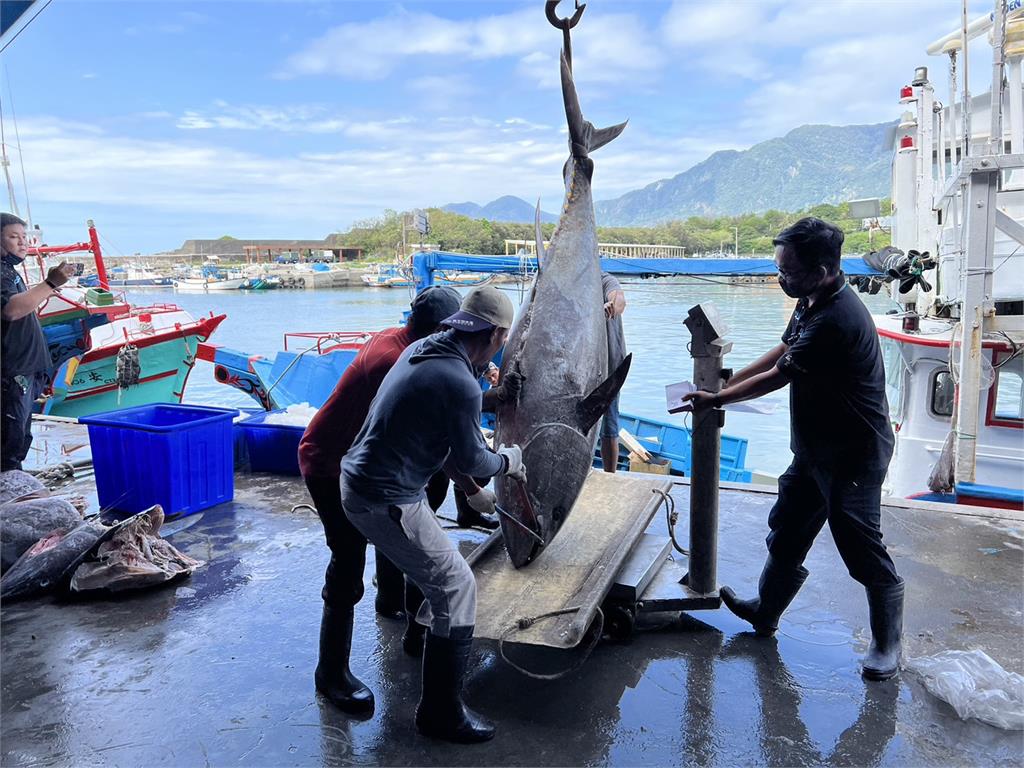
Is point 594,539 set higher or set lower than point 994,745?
higher

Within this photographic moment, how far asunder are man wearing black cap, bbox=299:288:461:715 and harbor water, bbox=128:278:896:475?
157 inches

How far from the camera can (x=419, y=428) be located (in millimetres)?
2225

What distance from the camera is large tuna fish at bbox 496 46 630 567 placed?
3.09 meters

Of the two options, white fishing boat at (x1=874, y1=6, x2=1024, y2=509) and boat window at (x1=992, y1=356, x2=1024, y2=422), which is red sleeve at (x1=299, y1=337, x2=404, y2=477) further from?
boat window at (x1=992, y1=356, x2=1024, y2=422)

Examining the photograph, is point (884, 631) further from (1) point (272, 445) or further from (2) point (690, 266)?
(2) point (690, 266)

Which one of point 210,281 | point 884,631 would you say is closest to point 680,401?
point 884,631

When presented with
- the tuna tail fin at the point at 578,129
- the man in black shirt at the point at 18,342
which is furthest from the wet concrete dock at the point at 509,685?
the tuna tail fin at the point at 578,129

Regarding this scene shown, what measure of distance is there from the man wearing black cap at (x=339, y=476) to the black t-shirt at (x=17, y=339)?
271cm

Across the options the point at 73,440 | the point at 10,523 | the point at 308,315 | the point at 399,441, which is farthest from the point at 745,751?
the point at 308,315

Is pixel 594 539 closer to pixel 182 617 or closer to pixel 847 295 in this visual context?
pixel 847 295

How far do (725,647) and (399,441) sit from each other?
174 cm

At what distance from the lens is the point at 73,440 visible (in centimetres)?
664

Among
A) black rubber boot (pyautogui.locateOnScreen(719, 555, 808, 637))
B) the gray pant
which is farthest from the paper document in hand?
the gray pant

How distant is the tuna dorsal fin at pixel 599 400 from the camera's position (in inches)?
124
